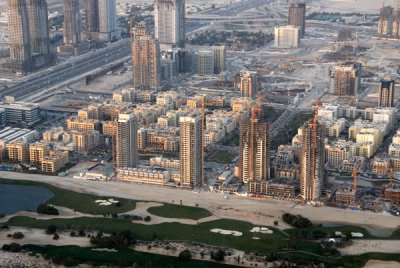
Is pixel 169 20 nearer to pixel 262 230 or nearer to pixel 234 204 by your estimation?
pixel 234 204

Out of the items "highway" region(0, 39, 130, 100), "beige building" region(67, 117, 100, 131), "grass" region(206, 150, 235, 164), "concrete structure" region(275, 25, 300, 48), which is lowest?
"grass" region(206, 150, 235, 164)

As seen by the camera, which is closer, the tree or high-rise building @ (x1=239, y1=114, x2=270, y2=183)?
the tree

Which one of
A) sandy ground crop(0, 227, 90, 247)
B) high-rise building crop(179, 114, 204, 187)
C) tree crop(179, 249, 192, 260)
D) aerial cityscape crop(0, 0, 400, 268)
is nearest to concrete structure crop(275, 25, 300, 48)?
aerial cityscape crop(0, 0, 400, 268)

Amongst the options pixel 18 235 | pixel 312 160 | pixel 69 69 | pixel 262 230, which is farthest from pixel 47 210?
pixel 69 69

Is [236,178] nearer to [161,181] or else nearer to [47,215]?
[161,181]

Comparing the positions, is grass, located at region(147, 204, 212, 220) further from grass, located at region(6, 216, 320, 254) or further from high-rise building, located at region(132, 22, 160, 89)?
high-rise building, located at region(132, 22, 160, 89)

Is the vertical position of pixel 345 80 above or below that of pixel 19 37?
below

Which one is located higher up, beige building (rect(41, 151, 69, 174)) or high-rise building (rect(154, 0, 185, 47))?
high-rise building (rect(154, 0, 185, 47))
